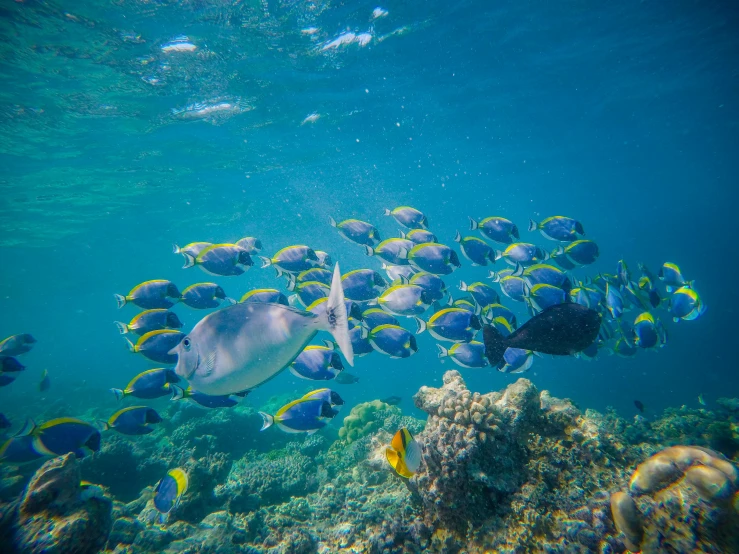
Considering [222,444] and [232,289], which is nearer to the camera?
[222,444]

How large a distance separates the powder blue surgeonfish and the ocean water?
36.2 feet

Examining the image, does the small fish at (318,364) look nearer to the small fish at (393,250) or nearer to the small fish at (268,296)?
the small fish at (268,296)

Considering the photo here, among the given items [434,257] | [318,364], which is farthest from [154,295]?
[434,257]

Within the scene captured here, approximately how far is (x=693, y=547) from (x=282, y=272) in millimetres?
5978

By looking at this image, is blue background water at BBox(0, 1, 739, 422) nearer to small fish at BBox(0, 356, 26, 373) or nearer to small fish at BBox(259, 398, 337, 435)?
small fish at BBox(0, 356, 26, 373)

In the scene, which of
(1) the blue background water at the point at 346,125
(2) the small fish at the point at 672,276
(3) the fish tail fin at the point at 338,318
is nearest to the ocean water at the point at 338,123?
(1) the blue background water at the point at 346,125

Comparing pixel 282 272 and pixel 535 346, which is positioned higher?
pixel 282 272

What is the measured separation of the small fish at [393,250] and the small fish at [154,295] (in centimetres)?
346

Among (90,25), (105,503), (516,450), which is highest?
(90,25)

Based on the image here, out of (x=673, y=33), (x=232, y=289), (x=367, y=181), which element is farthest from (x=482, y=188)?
(x=232, y=289)

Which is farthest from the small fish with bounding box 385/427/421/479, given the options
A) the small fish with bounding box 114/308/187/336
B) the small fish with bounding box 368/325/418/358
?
the small fish with bounding box 114/308/187/336

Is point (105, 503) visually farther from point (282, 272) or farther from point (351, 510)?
point (282, 272)

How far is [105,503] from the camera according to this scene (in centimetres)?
Result: 360

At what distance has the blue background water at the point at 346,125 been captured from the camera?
1258 cm
